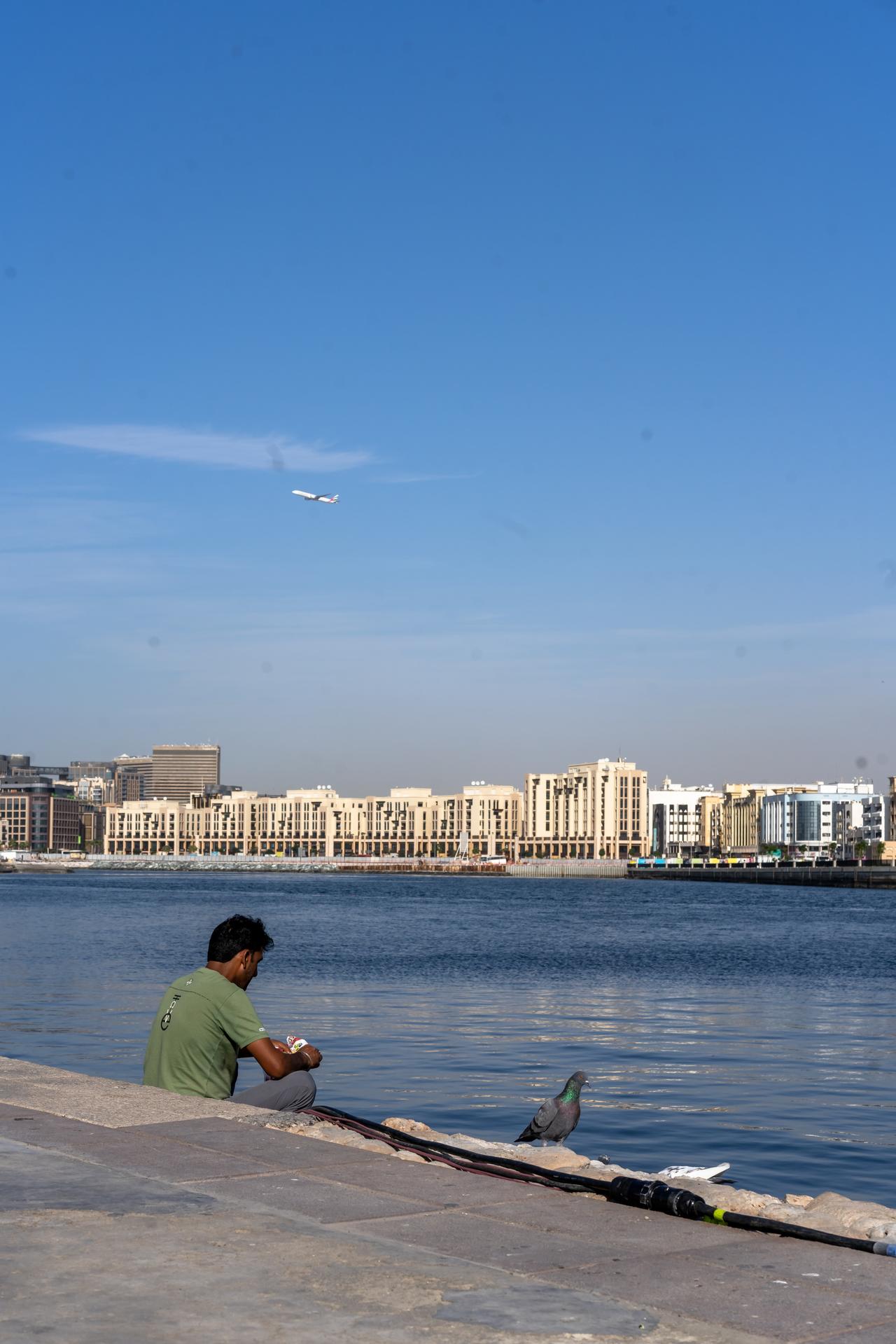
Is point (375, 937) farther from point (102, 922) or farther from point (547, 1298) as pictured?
point (547, 1298)

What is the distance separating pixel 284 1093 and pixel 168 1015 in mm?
1019

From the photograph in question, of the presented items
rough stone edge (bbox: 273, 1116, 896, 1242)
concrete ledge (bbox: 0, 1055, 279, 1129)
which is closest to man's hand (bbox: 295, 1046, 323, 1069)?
rough stone edge (bbox: 273, 1116, 896, 1242)

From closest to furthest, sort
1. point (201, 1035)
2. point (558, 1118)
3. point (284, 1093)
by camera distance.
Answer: point (201, 1035) < point (284, 1093) < point (558, 1118)

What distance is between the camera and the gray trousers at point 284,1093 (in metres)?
10.8

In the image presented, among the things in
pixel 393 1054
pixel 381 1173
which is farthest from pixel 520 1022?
pixel 381 1173

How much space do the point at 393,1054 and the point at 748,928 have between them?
6735 centimetres

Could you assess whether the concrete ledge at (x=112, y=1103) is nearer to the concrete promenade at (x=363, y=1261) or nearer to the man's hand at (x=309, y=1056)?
the man's hand at (x=309, y=1056)

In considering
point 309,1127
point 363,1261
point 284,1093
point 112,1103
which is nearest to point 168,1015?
point 112,1103

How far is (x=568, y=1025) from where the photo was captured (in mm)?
30688

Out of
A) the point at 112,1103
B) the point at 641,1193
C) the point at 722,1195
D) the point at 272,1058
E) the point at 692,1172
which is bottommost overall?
the point at 692,1172

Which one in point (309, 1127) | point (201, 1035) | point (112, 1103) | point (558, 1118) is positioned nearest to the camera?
point (309, 1127)

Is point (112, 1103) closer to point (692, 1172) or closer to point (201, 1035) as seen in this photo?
point (201, 1035)

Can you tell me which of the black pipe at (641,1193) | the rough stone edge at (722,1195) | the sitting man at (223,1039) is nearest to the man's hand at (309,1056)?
the sitting man at (223,1039)

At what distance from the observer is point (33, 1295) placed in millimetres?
5512
